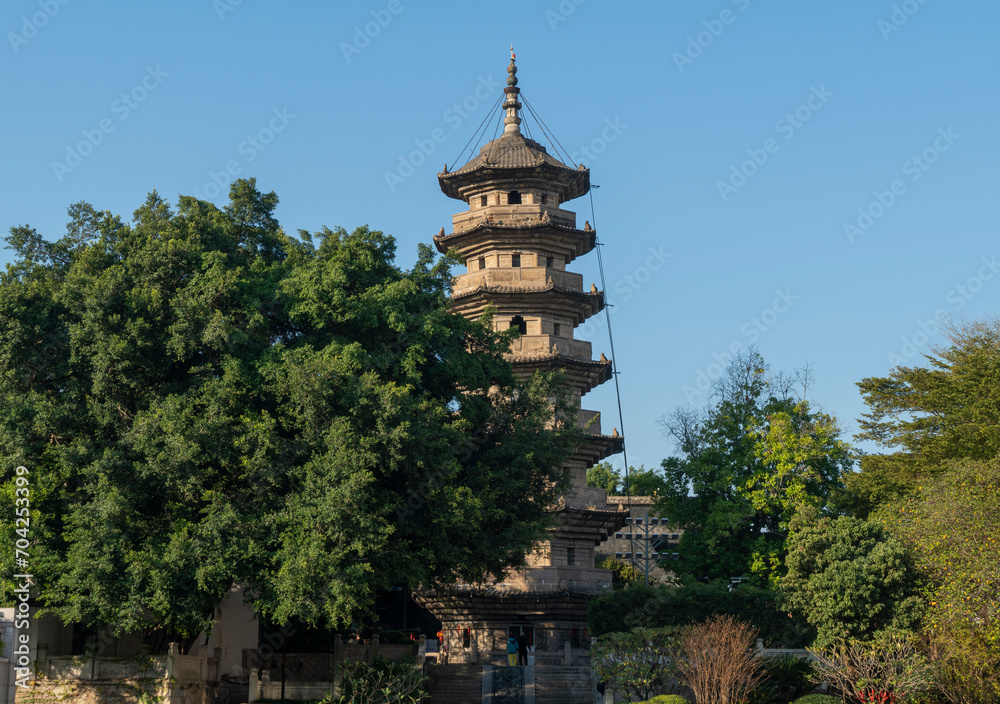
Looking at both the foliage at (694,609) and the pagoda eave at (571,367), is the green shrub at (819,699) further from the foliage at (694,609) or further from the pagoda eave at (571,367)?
the pagoda eave at (571,367)

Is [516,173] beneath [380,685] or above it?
above

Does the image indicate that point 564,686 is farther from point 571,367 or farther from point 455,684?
point 571,367

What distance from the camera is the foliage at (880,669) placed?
20.7 meters

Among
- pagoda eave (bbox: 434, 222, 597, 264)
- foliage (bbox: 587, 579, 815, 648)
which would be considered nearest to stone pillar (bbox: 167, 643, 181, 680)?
foliage (bbox: 587, 579, 815, 648)

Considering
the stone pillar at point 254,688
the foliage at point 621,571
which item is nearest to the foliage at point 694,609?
the stone pillar at point 254,688

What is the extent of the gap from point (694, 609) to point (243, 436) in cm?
1506

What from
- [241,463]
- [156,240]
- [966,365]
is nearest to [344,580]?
[241,463]

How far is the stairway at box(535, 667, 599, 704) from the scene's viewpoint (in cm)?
2673

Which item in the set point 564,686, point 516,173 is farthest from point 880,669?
point 516,173

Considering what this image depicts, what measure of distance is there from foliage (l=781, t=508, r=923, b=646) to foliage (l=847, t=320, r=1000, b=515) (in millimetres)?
7372

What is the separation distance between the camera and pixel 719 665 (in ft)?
69.6

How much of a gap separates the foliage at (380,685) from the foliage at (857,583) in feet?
31.6

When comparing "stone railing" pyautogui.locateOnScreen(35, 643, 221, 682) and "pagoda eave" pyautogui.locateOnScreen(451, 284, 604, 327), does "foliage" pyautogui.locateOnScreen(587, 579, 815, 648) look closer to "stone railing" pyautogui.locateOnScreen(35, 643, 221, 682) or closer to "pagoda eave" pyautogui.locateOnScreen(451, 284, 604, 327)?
"pagoda eave" pyautogui.locateOnScreen(451, 284, 604, 327)

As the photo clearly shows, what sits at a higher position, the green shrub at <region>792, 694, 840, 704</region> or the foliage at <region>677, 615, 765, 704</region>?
the foliage at <region>677, 615, 765, 704</region>
